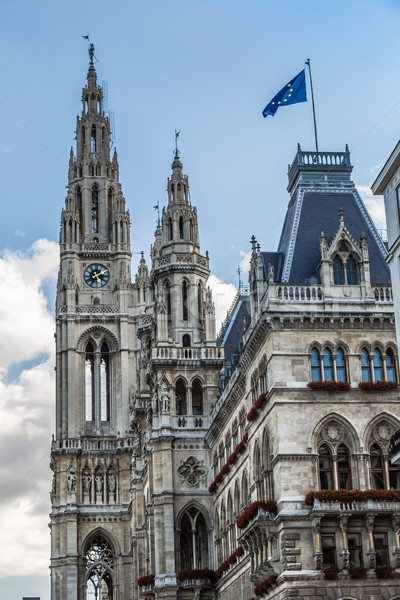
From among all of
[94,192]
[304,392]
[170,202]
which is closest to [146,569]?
[170,202]

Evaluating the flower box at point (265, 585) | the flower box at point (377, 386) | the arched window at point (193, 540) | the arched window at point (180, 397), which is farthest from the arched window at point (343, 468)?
the arched window at point (180, 397)

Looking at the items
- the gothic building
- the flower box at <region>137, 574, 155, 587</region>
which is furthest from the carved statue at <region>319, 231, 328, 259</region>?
the flower box at <region>137, 574, 155, 587</region>

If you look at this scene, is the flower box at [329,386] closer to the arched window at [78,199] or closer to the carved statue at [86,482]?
the carved statue at [86,482]

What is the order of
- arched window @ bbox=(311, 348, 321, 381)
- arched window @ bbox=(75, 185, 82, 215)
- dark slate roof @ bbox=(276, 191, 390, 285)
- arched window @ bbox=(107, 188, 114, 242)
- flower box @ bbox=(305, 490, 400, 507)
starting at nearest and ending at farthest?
1. flower box @ bbox=(305, 490, 400, 507)
2. arched window @ bbox=(311, 348, 321, 381)
3. dark slate roof @ bbox=(276, 191, 390, 285)
4. arched window @ bbox=(75, 185, 82, 215)
5. arched window @ bbox=(107, 188, 114, 242)

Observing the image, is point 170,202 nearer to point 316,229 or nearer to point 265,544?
point 316,229

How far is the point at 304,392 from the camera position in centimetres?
5909

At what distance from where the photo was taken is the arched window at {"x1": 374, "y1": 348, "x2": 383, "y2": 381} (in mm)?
60219

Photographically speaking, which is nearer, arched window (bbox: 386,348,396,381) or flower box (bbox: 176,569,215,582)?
arched window (bbox: 386,348,396,381)

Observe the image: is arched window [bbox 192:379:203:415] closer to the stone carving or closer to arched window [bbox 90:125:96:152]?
the stone carving

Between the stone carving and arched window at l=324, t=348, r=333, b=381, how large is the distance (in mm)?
24377

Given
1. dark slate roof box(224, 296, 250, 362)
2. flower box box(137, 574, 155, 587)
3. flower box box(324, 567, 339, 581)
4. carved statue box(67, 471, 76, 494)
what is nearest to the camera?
flower box box(324, 567, 339, 581)

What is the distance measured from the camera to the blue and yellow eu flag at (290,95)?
6588 centimetres

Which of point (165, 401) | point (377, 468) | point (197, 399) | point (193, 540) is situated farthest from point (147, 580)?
point (377, 468)

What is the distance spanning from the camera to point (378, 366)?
60.5m
